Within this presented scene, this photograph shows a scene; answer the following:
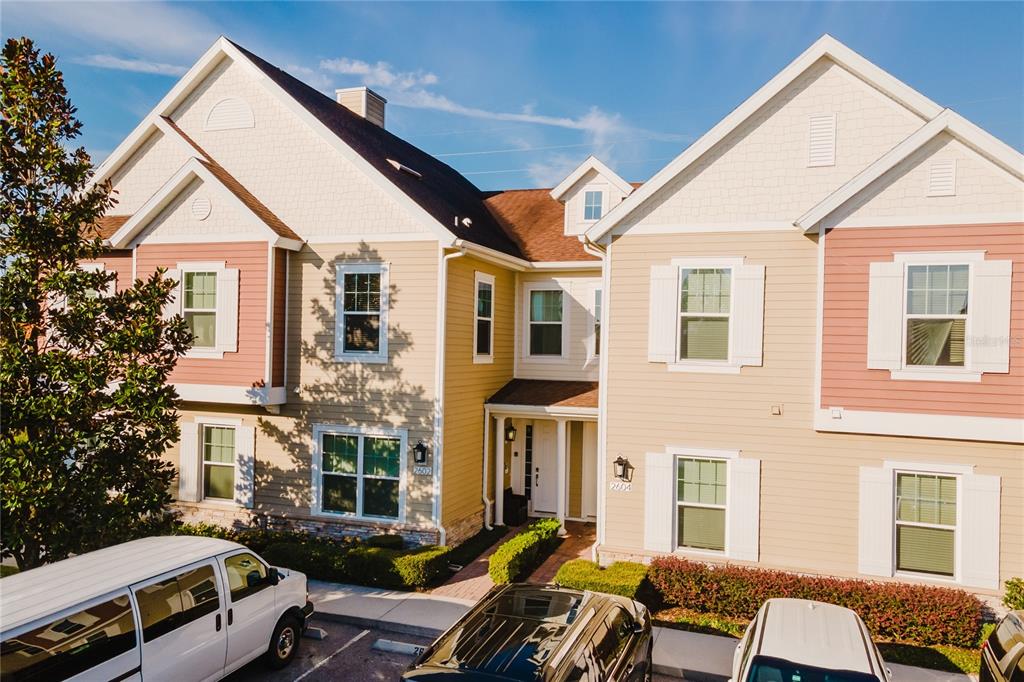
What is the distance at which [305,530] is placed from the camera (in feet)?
49.5

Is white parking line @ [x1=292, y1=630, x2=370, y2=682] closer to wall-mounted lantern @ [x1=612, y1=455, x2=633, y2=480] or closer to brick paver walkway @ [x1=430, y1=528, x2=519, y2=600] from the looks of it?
brick paver walkway @ [x1=430, y1=528, x2=519, y2=600]

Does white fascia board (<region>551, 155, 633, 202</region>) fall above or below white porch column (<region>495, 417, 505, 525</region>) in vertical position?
above

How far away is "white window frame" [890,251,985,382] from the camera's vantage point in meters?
10.9

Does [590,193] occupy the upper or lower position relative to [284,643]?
upper

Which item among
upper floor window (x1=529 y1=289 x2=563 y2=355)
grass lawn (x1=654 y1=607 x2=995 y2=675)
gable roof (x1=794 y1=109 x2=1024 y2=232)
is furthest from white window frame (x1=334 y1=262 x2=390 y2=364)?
gable roof (x1=794 y1=109 x2=1024 y2=232)

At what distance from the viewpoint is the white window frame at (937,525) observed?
11.0 m

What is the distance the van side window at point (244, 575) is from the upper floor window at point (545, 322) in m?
10.3

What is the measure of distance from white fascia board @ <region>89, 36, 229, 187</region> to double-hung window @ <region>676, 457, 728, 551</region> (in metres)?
14.3

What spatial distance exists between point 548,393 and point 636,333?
177 inches

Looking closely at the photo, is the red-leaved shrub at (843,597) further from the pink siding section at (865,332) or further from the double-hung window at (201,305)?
the double-hung window at (201,305)

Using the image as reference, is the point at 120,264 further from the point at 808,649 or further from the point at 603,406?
the point at 808,649

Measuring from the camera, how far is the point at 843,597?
432 inches

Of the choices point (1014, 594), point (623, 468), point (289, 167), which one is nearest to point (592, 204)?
point (289, 167)

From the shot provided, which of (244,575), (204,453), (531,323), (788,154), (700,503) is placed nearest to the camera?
(244,575)
